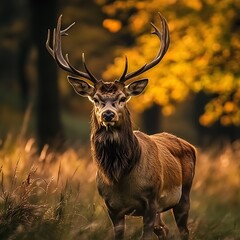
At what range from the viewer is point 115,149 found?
25.1ft

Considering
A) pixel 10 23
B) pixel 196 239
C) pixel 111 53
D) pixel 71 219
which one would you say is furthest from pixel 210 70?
pixel 10 23

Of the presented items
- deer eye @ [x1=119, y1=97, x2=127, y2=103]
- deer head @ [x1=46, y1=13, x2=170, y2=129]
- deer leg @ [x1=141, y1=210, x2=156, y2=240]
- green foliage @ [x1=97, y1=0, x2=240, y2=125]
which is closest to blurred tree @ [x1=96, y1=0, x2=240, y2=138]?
green foliage @ [x1=97, y1=0, x2=240, y2=125]

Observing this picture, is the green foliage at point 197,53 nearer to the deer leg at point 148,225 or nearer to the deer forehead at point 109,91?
the deer forehead at point 109,91

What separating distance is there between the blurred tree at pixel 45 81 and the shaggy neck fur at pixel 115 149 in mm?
9207

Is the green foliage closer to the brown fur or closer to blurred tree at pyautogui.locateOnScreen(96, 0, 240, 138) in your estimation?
blurred tree at pyautogui.locateOnScreen(96, 0, 240, 138)

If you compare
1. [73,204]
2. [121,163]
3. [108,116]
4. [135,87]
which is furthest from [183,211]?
[108,116]

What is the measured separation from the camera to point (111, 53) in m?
27.0

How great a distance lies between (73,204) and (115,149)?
0.66 m

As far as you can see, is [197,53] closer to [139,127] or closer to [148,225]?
[139,127]

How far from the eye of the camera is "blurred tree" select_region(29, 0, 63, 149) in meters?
16.9

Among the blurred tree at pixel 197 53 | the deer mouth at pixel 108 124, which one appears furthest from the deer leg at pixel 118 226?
the blurred tree at pixel 197 53

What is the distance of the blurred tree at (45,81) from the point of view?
16891 mm

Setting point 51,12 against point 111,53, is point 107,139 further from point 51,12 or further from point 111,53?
point 111,53

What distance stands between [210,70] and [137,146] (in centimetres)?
652
